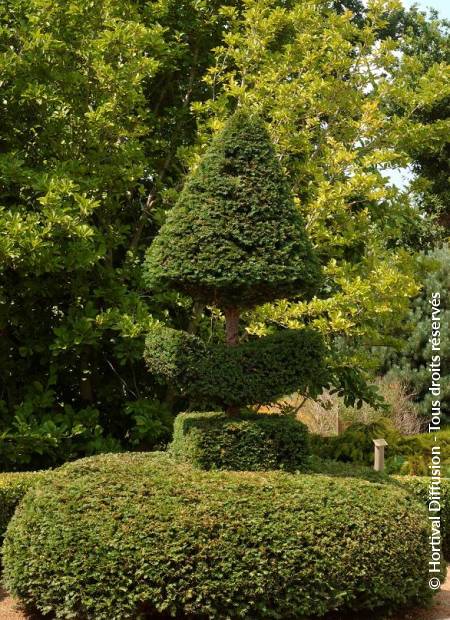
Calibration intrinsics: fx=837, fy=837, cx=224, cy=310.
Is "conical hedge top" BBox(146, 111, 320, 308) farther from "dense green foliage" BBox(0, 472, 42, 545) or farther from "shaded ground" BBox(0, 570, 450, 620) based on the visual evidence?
"shaded ground" BBox(0, 570, 450, 620)

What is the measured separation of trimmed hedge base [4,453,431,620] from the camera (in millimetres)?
5371

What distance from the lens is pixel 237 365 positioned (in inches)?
253

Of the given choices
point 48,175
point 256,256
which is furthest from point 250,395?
point 48,175

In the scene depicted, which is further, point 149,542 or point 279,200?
point 279,200

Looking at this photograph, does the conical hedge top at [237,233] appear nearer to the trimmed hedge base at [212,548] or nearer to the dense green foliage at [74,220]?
the dense green foliage at [74,220]

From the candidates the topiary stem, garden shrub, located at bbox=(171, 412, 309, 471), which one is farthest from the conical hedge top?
garden shrub, located at bbox=(171, 412, 309, 471)

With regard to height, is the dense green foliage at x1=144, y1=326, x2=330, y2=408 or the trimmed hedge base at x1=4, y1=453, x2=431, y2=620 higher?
the dense green foliage at x1=144, y1=326, x2=330, y2=408

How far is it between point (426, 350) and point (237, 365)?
9792 mm

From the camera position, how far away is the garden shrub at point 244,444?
633cm

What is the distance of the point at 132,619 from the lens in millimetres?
5434

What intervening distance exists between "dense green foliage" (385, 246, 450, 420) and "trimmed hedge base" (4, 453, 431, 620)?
934cm

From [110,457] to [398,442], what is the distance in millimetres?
4519

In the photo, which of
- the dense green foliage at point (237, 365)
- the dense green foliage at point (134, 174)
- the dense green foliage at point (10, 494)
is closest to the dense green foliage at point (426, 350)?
the dense green foliage at point (134, 174)

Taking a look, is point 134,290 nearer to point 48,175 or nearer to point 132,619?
point 48,175
